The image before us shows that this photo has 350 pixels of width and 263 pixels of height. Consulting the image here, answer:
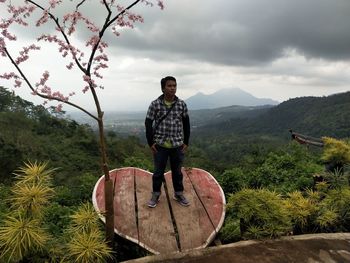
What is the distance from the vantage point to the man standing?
4.85 m

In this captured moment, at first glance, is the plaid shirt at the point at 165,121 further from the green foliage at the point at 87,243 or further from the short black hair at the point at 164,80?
the green foliage at the point at 87,243

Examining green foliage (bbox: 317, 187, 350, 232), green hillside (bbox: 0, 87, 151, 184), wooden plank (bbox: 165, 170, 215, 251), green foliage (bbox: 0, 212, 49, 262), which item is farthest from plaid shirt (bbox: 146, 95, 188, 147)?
green hillside (bbox: 0, 87, 151, 184)

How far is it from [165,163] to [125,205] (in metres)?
0.80

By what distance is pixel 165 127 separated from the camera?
4.87 meters

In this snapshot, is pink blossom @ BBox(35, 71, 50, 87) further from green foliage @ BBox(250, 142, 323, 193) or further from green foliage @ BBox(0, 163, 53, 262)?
green foliage @ BBox(250, 142, 323, 193)

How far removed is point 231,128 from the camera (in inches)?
6348

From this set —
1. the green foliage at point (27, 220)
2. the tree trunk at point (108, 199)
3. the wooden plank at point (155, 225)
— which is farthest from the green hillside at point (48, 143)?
the tree trunk at point (108, 199)

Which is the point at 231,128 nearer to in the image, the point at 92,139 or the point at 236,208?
the point at 92,139

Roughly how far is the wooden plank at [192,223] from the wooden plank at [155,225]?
0.10 metres

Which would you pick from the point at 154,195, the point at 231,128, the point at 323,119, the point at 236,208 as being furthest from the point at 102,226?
the point at 231,128

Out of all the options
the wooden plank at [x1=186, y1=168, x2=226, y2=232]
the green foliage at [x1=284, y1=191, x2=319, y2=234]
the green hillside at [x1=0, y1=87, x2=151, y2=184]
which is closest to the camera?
the green foliage at [x1=284, y1=191, x2=319, y2=234]

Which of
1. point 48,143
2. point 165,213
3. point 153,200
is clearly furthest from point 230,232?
point 48,143

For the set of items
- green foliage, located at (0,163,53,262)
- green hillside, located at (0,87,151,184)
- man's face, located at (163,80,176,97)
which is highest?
man's face, located at (163,80,176,97)

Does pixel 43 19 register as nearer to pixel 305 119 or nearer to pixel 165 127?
pixel 165 127
